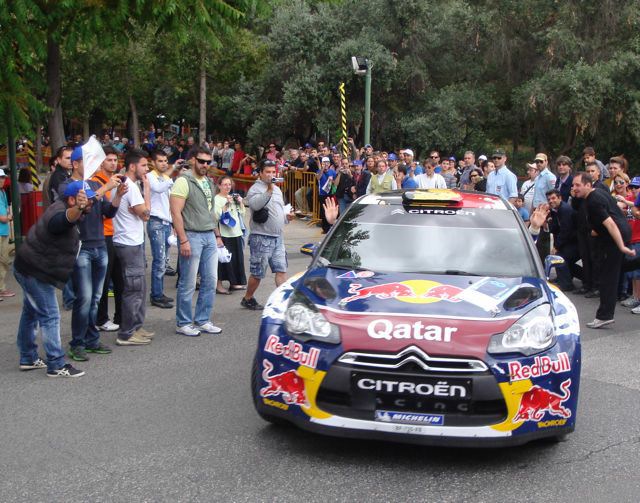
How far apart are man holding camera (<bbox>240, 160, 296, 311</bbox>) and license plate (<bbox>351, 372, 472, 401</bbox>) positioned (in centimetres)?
471

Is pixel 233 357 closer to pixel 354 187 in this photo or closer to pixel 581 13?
pixel 354 187

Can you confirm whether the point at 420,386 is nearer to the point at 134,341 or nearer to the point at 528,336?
the point at 528,336

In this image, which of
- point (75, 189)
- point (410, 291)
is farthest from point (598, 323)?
point (75, 189)

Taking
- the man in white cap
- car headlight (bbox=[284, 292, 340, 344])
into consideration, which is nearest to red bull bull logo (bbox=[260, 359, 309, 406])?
car headlight (bbox=[284, 292, 340, 344])

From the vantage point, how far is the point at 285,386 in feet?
16.5

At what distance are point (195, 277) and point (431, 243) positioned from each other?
9.72 ft

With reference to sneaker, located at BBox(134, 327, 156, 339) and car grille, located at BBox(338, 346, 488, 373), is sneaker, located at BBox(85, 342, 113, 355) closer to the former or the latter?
sneaker, located at BBox(134, 327, 156, 339)

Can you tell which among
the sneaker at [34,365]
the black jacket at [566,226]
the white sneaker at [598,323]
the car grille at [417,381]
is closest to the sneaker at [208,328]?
the sneaker at [34,365]

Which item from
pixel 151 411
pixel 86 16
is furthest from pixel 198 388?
pixel 86 16

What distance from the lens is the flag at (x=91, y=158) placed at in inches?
262

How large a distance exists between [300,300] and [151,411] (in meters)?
1.56

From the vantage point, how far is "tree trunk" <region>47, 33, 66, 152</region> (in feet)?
41.8

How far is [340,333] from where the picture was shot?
16.1ft

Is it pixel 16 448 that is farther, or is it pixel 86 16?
pixel 86 16
